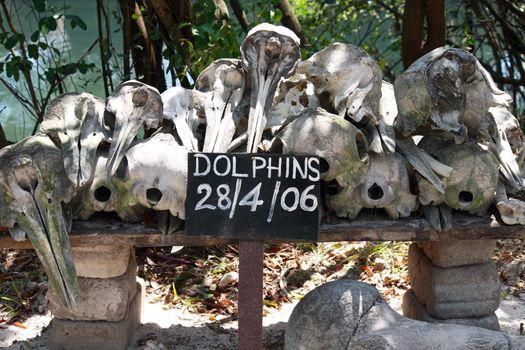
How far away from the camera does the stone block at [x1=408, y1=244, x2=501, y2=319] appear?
3.40m

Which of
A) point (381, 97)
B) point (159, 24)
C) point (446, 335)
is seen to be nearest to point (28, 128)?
point (159, 24)

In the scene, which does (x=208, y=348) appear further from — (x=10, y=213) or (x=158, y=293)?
(x=10, y=213)

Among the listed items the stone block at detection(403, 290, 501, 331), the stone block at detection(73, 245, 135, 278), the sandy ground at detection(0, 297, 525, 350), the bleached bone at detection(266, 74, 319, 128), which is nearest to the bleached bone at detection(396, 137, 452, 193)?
the bleached bone at detection(266, 74, 319, 128)

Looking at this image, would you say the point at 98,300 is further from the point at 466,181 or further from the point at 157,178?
the point at 466,181

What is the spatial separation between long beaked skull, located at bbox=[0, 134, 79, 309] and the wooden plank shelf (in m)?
0.12

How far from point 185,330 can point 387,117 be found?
1488 mm

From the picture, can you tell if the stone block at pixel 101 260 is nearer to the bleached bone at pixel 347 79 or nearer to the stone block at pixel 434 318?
the bleached bone at pixel 347 79

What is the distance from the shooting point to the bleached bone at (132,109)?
3.04 metres

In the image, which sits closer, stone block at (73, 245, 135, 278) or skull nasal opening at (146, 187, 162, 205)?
skull nasal opening at (146, 187, 162, 205)

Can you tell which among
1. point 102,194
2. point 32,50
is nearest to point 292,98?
point 102,194

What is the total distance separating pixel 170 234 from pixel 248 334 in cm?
49

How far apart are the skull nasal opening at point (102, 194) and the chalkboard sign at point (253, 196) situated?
1.04 ft

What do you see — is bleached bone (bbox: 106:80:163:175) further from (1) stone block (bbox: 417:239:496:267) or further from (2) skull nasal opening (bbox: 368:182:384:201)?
(1) stone block (bbox: 417:239:496:267)

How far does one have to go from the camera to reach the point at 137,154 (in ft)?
9.80
